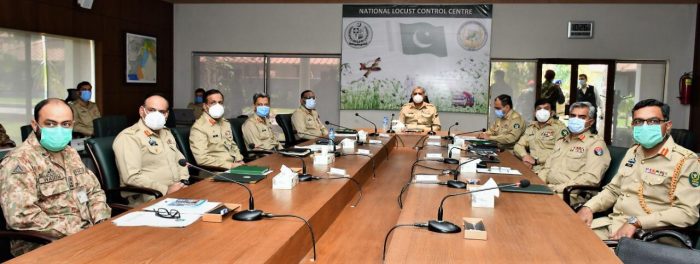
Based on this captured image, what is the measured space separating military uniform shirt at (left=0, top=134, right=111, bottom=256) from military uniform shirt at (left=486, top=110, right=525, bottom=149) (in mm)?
4421

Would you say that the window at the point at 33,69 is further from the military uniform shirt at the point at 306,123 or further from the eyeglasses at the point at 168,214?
the eyeglasses at the point at 168,214

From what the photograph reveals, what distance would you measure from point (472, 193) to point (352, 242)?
622 mm

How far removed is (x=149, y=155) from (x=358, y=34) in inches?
247

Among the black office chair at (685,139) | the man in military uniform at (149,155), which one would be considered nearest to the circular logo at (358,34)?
the black office chair at (685,139)

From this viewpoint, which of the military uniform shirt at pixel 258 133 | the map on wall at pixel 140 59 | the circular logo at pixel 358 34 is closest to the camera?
the military uniform shirt at pixel 258 133

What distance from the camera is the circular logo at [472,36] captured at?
910 centimetres

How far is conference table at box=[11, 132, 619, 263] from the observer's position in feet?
5.74

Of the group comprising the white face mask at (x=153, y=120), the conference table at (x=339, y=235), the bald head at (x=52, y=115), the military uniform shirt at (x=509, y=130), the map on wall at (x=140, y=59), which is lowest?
the conference table at (x=339, y=235)

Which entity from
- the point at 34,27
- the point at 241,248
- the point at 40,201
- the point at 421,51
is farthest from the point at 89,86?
the point at 241,248

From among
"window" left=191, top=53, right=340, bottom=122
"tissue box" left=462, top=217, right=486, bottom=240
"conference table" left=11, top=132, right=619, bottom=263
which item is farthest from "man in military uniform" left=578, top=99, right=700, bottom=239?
"window" left=191, top=53, right=340, bottom=122

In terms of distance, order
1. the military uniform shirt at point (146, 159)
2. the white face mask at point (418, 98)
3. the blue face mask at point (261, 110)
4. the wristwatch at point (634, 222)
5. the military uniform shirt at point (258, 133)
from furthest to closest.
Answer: the white face mask at point (418, 98) → the blue face mask at point (261, 110) → the military uniform shirt at point (258, 133) → the military uniform shirt at point (146, 159) → the wristwatch at point (634, 222)

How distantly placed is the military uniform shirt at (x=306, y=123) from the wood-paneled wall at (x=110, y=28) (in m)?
3.15

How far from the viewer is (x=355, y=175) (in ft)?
11.4

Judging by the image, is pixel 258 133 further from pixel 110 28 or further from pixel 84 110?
pixel 110 28
